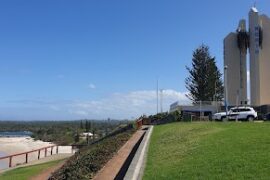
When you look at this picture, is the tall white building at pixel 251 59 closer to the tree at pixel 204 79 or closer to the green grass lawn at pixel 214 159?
the tree at pixel 204 79

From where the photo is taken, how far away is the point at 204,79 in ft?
252

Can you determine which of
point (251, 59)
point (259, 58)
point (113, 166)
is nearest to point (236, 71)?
point (251, 59)

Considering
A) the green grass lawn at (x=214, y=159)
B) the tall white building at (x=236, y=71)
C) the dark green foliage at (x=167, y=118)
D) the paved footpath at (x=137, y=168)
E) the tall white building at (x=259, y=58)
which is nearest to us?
the green grass lawn at (x=214, y=159)

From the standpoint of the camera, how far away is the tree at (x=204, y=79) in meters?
76.4

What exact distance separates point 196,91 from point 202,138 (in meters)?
60.0

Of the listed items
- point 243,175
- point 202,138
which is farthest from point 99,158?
point 243,175

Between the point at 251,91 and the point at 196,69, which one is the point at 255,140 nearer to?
the point at 251,91

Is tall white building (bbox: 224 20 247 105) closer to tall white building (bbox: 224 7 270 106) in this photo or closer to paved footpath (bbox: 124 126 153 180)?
tall white building (bbox: 224 7 270 106)

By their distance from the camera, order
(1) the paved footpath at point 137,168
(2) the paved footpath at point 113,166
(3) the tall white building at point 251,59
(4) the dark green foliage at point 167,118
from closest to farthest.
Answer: (1) the paved footpath at point 137,168, (2) the paved footpath at point 113,166, (4) the dark green foliage at point 167,118, (3) the tall white building at point 251,59

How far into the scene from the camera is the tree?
251ft

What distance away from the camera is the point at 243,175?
10.8m

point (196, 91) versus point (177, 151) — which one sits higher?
point (196, 91)

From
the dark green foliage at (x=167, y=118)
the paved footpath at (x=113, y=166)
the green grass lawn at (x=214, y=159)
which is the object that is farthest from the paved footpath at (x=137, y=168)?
the dark green foliage at (x=167, y=118)

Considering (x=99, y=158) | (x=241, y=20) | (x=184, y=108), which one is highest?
(x=241, y=20)
